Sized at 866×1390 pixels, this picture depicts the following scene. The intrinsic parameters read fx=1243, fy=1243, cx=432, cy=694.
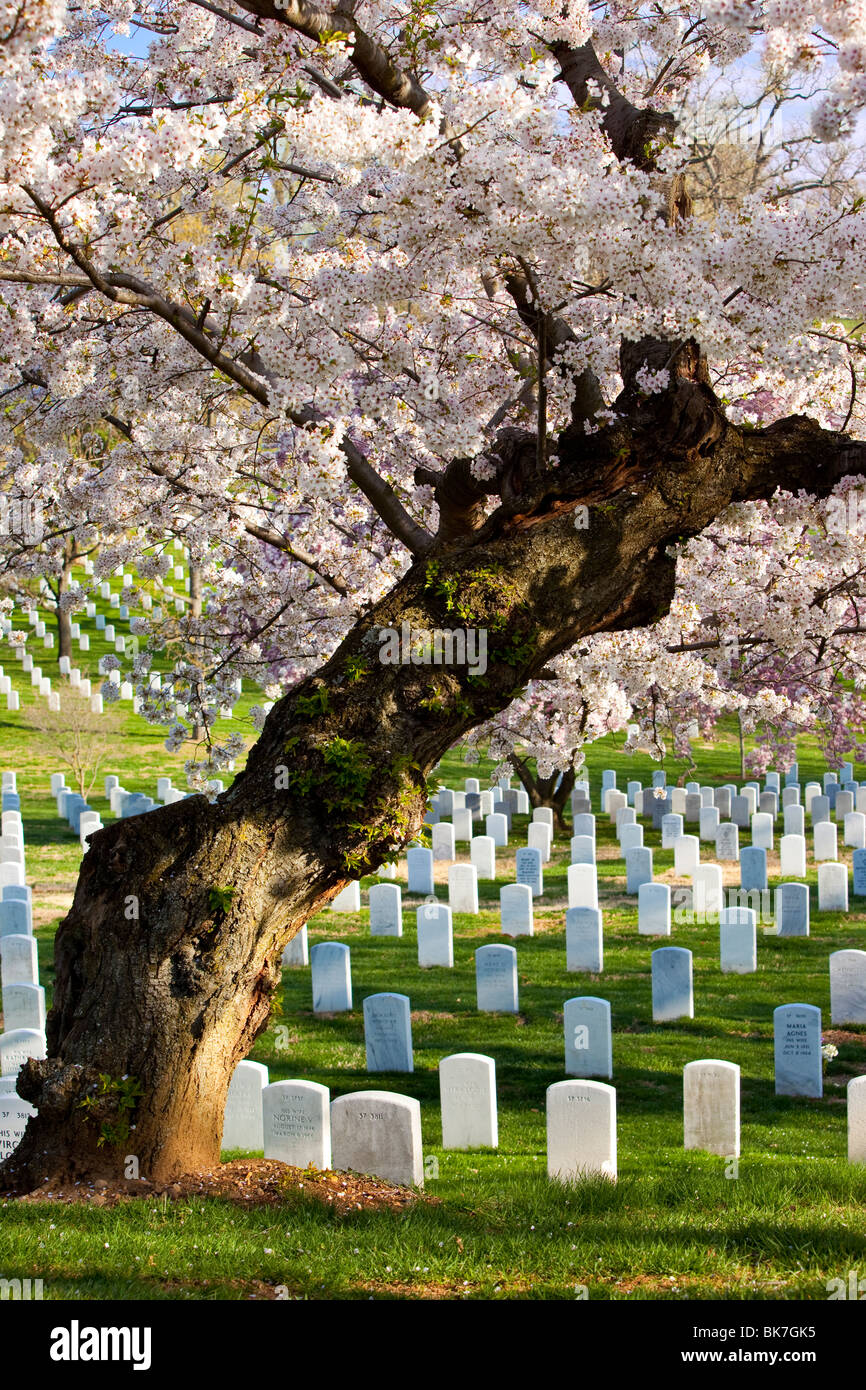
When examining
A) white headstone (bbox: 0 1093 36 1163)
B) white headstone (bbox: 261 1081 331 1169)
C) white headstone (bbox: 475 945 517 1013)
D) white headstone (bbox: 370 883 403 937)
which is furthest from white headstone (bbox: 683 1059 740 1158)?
A: white headstone (bbox: 370 883 403 937)

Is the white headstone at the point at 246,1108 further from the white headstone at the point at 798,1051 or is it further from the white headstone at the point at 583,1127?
the white headstone at the point at 798,1051

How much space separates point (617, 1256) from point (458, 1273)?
2.33 ft

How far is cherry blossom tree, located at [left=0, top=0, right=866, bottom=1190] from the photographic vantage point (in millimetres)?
5770

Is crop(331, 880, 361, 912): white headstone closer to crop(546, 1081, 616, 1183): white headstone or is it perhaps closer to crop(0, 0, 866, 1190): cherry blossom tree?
crop(0, 0, 866, 1190): cherry blossom tree

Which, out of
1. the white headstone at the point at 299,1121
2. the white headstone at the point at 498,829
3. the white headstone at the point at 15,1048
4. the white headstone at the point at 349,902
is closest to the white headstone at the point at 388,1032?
the white headstone at the point at 15,1048

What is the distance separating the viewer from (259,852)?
5891mm

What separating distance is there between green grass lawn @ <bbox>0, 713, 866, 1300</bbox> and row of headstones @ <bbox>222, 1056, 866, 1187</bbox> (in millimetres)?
217

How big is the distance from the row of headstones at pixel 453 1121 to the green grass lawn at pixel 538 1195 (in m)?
0.22

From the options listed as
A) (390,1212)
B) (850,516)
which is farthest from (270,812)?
(850,516)

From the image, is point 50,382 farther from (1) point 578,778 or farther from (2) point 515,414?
(1) point 578,778

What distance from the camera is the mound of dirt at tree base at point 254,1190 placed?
5.75m

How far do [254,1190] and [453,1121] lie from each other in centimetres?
284

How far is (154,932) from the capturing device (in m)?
5.82

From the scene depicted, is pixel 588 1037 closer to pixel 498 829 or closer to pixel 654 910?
pixel 654 910
